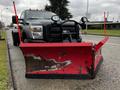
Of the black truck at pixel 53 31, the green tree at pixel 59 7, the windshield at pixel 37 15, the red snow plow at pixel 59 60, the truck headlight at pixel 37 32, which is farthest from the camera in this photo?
the green tree at pixel 59 7

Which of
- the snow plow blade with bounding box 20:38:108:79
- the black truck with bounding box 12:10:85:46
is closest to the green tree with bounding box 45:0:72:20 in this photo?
the black truck with bounding box 12:10:85:46

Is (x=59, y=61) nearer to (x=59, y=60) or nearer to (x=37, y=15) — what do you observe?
(x=59, y=60)

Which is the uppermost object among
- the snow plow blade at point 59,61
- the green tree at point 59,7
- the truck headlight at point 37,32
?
the truck headlight at point 37,32

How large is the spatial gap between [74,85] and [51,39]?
2.30 metres

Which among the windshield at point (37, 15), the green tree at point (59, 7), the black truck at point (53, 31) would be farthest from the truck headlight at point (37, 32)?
the green tree at point (59, 7)

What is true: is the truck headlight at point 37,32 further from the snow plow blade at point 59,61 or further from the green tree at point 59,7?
the green tree at point 59,7

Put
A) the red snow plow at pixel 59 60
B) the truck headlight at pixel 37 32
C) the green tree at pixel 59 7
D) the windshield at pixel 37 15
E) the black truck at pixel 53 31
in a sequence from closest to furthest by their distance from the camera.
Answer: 1. the red snow plow at pixel 59 60
2. the black truck at pixel 53 31
3. the truck headlight at pixel 37 32
4. the windshield at pixel 37 15
5. the green tree at pixel 59 7

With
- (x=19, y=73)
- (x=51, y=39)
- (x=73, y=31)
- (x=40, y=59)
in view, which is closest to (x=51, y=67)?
(x=40, y=59)

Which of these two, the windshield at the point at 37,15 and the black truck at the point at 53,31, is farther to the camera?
the windshield at the point at 37,15

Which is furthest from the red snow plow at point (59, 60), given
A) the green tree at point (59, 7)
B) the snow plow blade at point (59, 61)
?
the green tree at point (59, 7)

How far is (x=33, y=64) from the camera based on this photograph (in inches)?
239

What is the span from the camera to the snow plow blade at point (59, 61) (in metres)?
5.88

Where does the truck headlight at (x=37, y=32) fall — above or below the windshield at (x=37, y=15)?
below

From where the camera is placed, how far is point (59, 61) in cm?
601
